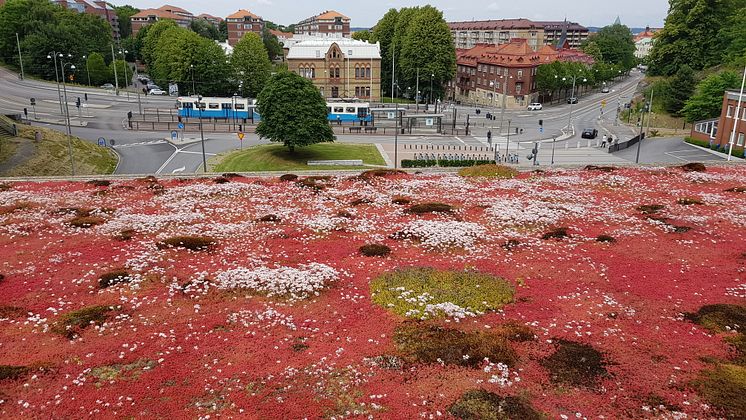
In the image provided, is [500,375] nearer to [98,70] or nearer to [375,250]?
[375,250]

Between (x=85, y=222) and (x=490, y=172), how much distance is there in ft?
89.5

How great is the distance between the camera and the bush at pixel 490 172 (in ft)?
129

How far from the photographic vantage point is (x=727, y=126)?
59.0m

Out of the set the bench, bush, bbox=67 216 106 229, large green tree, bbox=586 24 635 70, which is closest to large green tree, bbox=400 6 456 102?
the bench

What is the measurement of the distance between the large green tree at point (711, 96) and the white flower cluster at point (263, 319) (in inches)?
2838

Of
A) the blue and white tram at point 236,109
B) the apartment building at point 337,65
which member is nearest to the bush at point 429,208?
the blue and white tram at point 236,109

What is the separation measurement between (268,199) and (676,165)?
34640mm

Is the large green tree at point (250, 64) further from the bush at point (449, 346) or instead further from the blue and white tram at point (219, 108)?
the bush at point (449, 346)

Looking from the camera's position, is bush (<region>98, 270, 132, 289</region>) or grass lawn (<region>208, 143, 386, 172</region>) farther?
grass lawn (<region>208, 143, 386, 172</region>)

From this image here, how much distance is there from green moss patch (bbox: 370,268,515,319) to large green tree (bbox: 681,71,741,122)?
64.9 meters

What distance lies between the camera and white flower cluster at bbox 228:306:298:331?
17188 mm

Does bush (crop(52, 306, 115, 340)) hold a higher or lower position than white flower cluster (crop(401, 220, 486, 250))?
lower

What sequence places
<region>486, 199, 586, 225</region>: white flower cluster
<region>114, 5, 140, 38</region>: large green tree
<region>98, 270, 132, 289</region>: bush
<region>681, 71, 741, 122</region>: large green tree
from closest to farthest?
<region>98, 270, 132, 289</region>: bush < <region>486, 199, 586, 225</region>: white flower cluster < <region>681, 71, 741, 122</region>: large green tree < <region>114, 5, 140, 38</region>: large green tree

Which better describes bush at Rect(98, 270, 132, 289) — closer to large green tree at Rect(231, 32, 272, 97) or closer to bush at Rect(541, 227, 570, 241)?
bush at Rect(541, 227, 570, 241)
